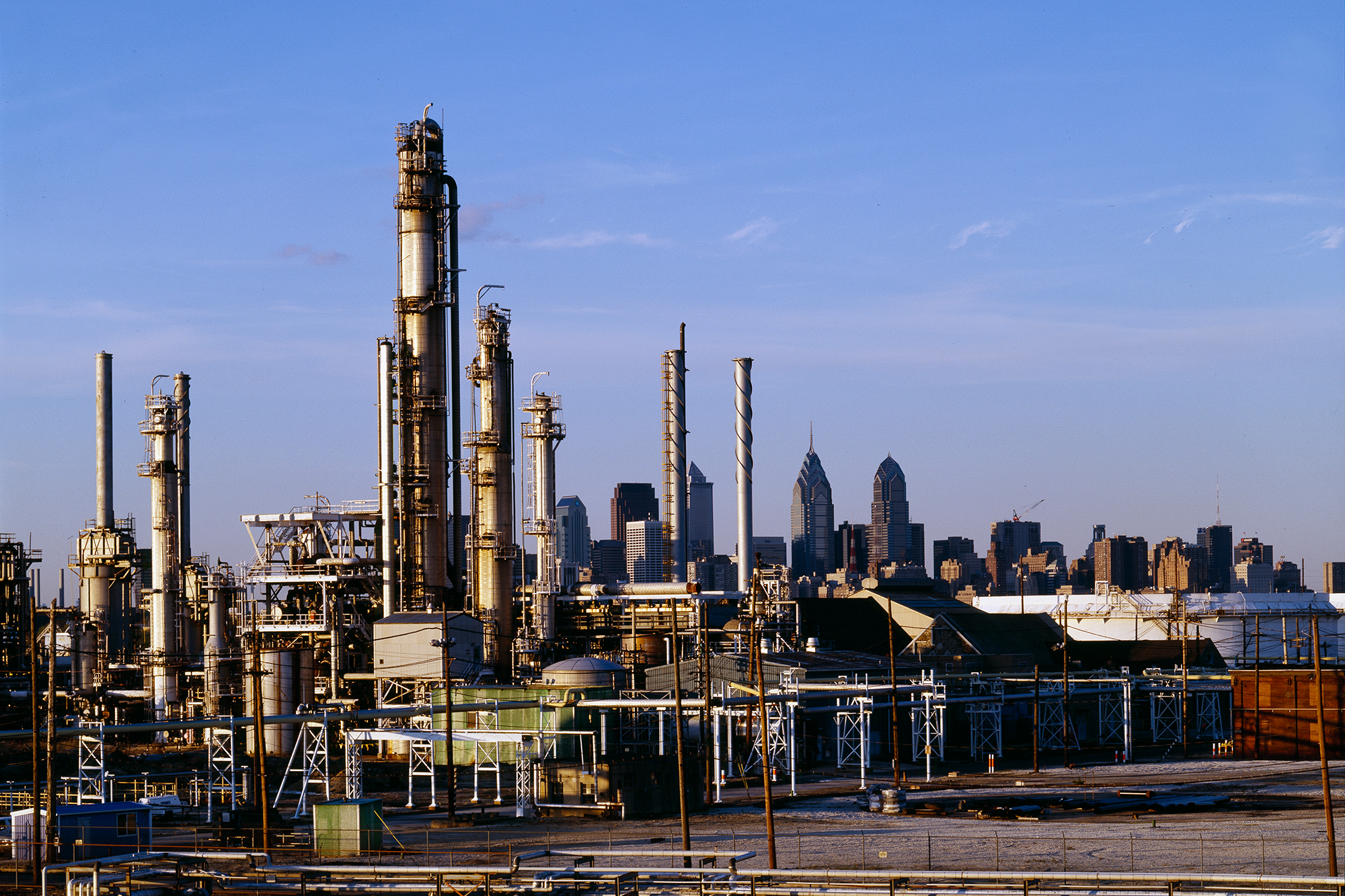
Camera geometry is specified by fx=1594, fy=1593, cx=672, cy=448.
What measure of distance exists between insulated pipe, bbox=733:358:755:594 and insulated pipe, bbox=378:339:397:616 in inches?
1109

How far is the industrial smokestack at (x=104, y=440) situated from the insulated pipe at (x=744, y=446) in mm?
37403

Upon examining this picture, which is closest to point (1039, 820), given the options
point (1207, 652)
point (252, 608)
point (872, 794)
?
point (872, 794)

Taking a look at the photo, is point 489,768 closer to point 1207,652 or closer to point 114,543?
point 114,543

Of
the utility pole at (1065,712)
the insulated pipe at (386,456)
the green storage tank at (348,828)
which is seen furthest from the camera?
the insulated pipe at (386,456)

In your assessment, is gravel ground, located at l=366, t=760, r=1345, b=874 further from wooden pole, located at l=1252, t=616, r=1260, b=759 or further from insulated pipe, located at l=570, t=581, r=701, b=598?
insulated pipe, located at l=570, t=581, r=701, b=598

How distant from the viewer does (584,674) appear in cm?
6475

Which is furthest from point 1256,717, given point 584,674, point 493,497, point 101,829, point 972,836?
point 101,829

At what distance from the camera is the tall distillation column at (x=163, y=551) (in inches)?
3051

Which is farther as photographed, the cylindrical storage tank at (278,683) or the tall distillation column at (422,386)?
the tall distillation column at (422,386)

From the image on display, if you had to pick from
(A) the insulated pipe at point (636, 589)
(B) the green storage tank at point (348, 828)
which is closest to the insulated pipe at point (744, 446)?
(A) the insulated pipe at point (636, 589)

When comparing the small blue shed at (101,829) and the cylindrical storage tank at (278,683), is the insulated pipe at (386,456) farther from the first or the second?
the small blue shed at (101,829)

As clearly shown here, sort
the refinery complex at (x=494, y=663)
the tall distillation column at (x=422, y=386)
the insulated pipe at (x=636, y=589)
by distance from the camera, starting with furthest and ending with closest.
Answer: the insulated pipe at (x=636, y=589) < the tall distillation column at (x=422, y=386) < the refinery complex at (x=494, y=663)

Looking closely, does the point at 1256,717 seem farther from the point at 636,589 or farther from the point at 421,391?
the point at 421,391

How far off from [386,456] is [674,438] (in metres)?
25.4
